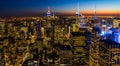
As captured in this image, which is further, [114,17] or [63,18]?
[63,18]

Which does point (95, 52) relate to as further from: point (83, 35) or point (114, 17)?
point (114, 17)

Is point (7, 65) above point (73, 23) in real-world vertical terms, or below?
below

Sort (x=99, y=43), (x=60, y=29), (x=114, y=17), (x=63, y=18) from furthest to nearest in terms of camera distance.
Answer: (x=60, y=29) < (x=99, y=43) < (x=63, y=18) < (x=114, y=17)

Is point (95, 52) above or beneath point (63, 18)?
beneath

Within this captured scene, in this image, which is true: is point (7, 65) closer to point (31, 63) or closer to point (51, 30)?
point (31, 63)

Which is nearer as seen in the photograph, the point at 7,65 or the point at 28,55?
the point at 7,65

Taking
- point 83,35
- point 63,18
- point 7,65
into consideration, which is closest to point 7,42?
point 7,65

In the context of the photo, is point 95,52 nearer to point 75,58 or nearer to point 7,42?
point 75,58

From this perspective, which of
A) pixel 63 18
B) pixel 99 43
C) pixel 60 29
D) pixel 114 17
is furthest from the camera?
pixel 60 29

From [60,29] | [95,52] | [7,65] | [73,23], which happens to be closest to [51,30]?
[60,29]
